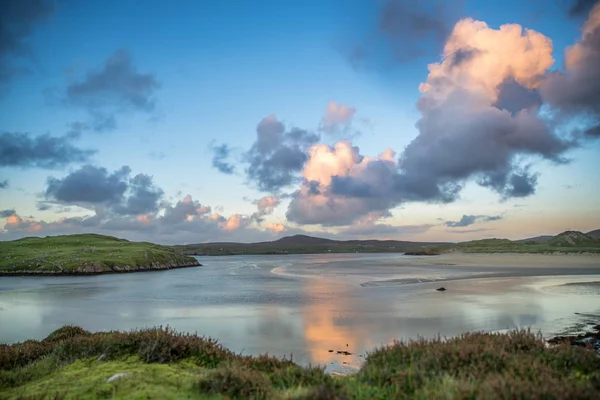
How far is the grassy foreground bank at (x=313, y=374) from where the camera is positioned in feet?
22.6

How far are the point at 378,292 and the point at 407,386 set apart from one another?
43.3 m

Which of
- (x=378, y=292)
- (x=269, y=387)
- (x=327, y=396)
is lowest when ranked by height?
(x=378, y=292)

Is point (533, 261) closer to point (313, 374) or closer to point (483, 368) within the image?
point (483, 368)

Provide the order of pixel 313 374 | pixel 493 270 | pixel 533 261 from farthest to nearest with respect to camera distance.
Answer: pixel 533 261
pixel 493 270
pixel 313 374

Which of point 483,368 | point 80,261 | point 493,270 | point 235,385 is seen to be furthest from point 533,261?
point 235,385

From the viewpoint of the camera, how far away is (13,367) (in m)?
12.4

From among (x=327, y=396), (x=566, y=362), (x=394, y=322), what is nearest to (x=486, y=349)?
(x=566, y=362)

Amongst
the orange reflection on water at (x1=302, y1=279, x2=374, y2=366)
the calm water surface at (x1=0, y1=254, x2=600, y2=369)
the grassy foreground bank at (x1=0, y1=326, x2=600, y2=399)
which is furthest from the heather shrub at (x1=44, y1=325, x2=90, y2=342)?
the orange reflection on water at (x1=302, y1=279, x2=374, y2=366)

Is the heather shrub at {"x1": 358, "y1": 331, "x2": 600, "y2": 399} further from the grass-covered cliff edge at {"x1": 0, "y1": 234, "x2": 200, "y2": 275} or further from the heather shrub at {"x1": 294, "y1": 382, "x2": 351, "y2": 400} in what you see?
the grass-covered cliff edge at {"x1": 0, "y1": 234, "x2": 200, "y2": 275}

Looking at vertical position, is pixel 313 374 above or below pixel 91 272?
above

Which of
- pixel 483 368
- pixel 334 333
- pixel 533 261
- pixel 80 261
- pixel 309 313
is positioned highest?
pixel 483 368

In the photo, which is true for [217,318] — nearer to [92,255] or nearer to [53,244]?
[92,255]

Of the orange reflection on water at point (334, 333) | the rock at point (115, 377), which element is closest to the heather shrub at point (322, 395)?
the rock at point (115, 377)

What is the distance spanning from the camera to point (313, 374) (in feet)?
30.9
